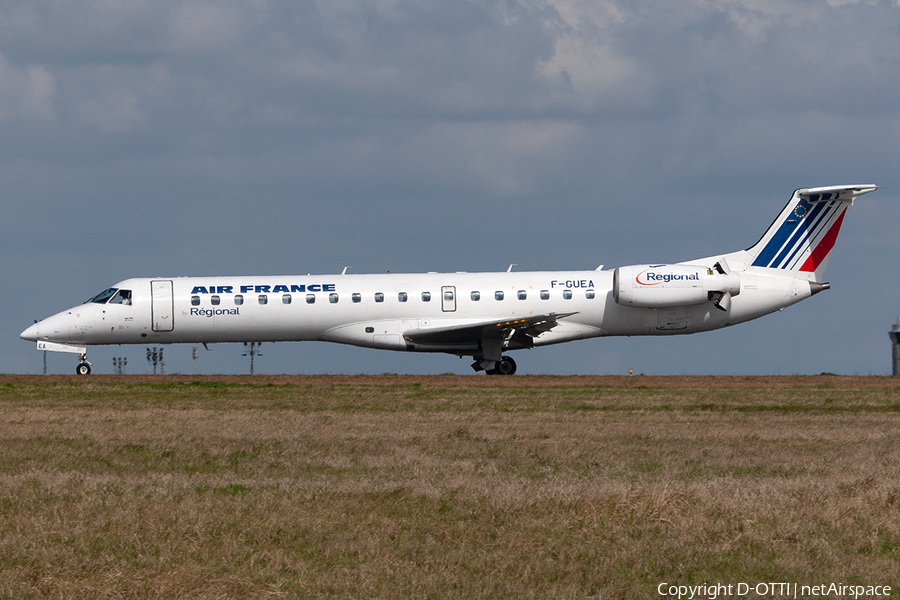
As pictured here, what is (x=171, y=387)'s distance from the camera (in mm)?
29328

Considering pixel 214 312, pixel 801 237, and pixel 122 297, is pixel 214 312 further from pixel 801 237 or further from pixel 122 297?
pixel 801 237

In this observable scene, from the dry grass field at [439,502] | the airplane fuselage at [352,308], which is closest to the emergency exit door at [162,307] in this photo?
the airplane fuselage at [352,308]

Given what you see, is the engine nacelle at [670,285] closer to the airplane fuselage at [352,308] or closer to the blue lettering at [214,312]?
the airplane fuselage at [352,308]

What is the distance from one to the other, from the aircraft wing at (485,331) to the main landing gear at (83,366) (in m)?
10.2

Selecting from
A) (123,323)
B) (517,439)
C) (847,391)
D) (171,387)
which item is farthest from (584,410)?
(123,323)

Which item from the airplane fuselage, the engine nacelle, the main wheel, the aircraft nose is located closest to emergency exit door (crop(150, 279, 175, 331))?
the airplane fuselage

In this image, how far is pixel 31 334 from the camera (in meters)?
33.8

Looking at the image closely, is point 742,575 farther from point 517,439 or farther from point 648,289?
point 648,289

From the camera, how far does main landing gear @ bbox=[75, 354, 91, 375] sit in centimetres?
3412

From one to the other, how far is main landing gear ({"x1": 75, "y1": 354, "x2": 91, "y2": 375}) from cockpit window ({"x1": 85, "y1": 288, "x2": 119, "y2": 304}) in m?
1.82

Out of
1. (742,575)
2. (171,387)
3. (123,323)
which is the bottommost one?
(742,575)

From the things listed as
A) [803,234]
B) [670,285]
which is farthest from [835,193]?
[670,285]

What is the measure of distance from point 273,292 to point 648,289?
11717 mm

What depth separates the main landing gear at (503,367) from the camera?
34.2 metres
